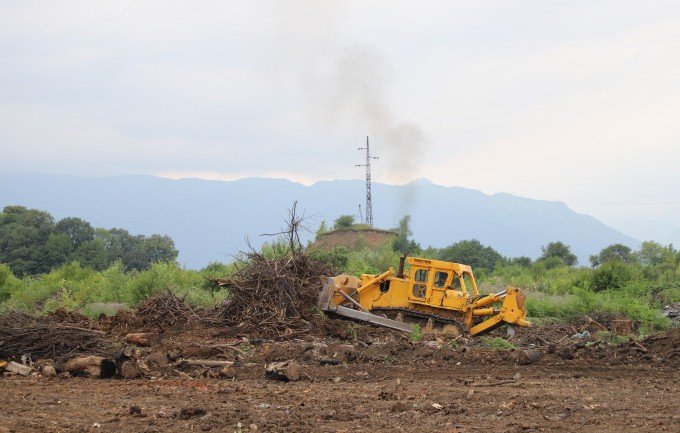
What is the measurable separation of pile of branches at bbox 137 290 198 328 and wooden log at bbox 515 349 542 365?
27.7 feet

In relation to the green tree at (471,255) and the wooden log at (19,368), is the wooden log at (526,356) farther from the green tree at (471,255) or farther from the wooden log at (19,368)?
the green tree at (471,255)

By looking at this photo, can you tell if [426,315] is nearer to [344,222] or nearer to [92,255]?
[344,222]

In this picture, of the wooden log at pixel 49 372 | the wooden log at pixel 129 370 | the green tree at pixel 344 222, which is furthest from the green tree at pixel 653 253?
the wooden log at pixel 49 372

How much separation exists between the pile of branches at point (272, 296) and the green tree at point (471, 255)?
105 feet

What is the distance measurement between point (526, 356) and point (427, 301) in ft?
18.0

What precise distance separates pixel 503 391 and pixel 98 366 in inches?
266

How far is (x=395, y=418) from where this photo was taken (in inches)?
399

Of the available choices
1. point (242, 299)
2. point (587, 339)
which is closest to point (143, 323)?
point (242, 299)

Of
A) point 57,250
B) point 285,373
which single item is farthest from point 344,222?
point 285,373

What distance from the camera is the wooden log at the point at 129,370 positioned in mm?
14330

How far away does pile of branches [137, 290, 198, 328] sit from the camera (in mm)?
20500

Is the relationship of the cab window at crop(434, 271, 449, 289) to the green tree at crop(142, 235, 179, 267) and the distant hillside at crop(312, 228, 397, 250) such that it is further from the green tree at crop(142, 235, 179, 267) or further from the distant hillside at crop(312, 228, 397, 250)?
the green tree at crop(142, 235, 179, 267)

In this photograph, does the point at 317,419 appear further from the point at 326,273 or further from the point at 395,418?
the point at 326,273

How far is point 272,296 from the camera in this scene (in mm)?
20422
